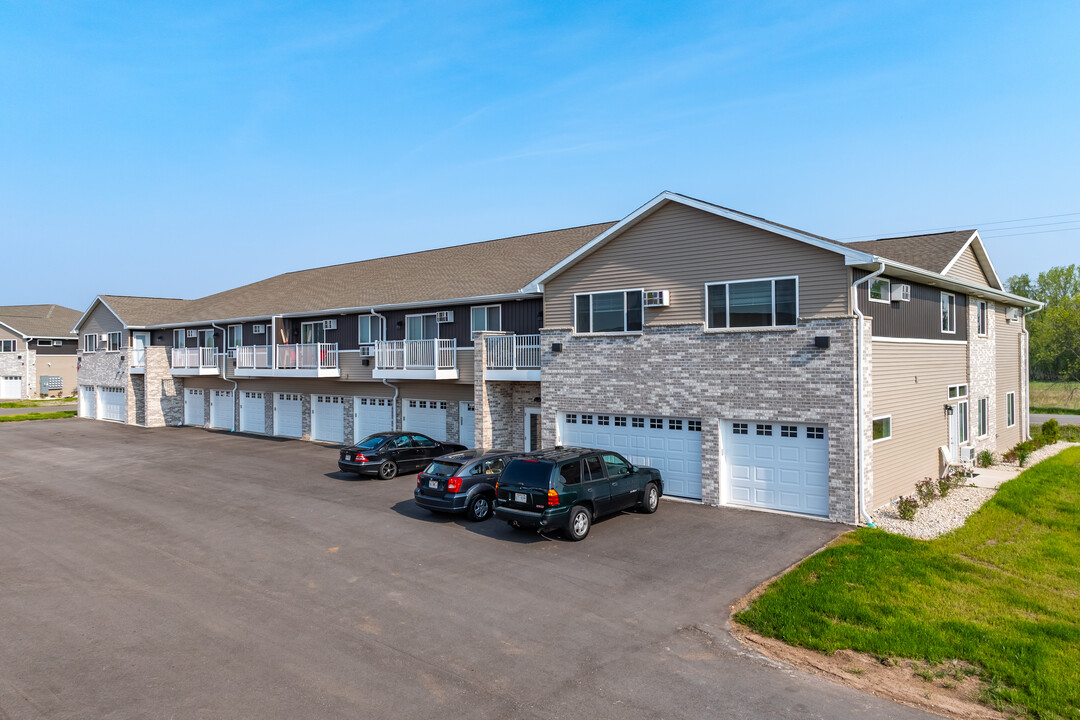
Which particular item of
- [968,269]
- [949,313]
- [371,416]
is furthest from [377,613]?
[968,269]

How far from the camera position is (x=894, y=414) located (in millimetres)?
15773

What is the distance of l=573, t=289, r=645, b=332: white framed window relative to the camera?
56.7 ft

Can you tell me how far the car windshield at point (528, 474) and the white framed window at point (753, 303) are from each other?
594 centimetres

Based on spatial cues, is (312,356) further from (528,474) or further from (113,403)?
(113,403)

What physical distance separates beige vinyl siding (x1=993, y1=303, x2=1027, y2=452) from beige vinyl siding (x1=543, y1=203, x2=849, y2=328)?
14.7m

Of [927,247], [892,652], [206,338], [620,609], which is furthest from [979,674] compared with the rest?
[206,338]

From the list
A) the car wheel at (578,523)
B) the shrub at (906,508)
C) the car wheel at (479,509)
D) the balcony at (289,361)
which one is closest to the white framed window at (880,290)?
the shrub at (906,508)

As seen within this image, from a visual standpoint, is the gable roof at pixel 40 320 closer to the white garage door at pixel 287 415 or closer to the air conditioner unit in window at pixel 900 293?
the white garage door at pixel 287 415

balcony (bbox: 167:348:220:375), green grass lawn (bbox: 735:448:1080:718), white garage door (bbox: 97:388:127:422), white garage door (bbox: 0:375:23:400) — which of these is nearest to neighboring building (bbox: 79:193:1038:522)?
green grass lawn (bbox: 735:448:1080:718)

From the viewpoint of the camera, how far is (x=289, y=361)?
28453 millimetres

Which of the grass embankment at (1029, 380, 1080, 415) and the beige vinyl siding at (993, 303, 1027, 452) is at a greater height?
the beige vinyl siding at (993, 303, 1027, 452)

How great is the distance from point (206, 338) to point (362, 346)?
14.1 metres

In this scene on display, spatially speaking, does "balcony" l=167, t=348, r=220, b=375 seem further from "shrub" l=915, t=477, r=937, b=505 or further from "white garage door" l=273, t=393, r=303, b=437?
"shrub" l=915, t=477, r=937, b=505

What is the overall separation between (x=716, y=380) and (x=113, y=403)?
4031 cm
